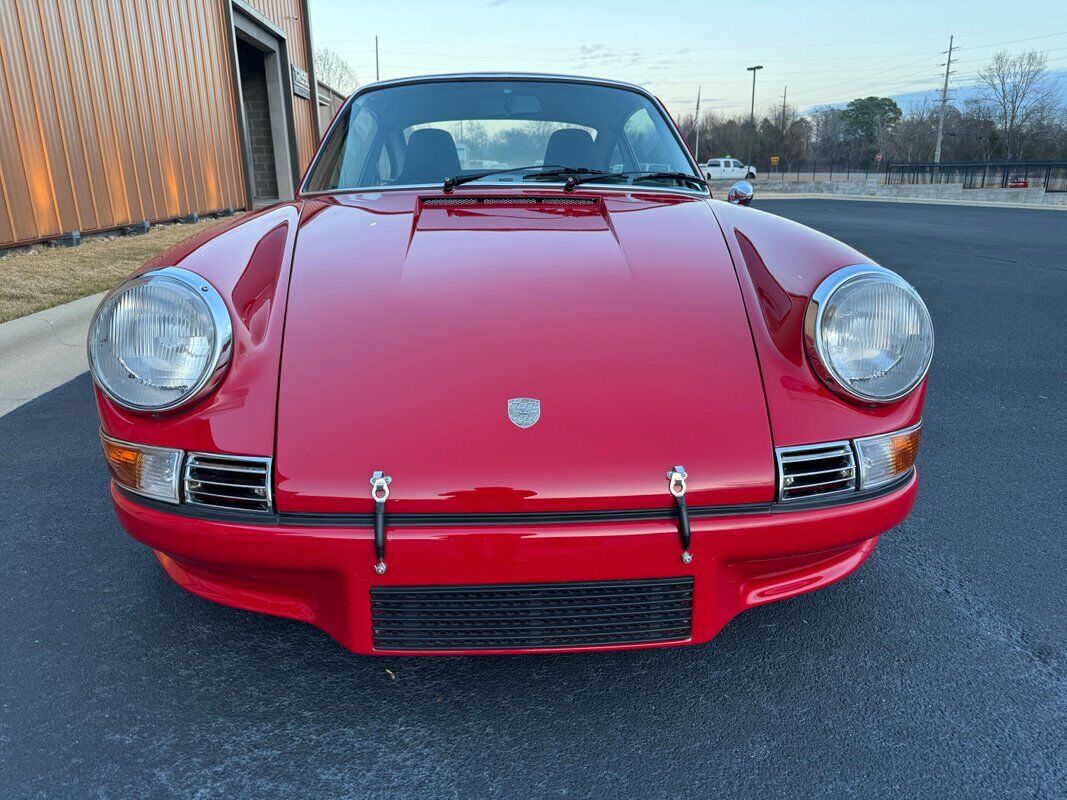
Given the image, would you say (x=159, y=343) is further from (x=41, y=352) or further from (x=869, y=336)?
(x=41, y=352)

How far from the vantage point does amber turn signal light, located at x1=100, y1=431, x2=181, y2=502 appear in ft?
4.65

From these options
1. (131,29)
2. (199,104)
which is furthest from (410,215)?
(199,104)

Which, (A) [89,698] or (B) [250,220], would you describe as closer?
(A) [89,698]

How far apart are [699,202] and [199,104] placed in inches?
487

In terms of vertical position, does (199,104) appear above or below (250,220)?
above

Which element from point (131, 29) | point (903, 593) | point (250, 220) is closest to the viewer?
point (903, 593)

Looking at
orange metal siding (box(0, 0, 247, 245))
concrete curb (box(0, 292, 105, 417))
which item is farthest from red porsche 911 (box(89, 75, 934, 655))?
orange metal siding (box(0, 0, 247, 245))

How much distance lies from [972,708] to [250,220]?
2132mm

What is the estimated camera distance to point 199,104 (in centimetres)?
1219

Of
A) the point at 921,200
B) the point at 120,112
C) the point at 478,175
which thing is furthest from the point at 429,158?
the point at 921,200

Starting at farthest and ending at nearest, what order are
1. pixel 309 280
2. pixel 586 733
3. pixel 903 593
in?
pixel 903 593
pixel 309 280
pixel 586 733

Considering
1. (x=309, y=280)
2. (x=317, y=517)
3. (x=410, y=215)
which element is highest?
(x=410, y=215)

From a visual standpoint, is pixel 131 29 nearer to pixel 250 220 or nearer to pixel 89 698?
pixel 250 220

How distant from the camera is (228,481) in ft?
4.52
